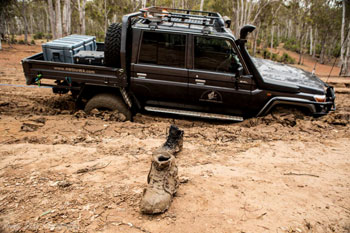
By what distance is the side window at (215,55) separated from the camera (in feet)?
14.6

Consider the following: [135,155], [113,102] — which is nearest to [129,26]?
[113,102]

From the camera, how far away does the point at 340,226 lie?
230 cm

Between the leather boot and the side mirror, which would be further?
the side mirror

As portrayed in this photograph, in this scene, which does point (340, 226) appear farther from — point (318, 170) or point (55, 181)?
point (55, 181)

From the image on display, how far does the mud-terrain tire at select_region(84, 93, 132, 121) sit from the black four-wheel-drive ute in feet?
0.06

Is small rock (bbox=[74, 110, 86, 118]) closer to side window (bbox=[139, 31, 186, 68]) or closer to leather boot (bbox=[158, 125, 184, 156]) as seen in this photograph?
side window (bbox=[139, 31, 186, 68])

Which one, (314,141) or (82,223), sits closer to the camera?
(82,223)

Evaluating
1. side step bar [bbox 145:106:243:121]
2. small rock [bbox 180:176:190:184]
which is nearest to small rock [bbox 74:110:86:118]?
side step bar [bbox 145:106:243:121]

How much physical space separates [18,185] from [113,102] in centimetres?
248

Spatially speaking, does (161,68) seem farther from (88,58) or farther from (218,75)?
(88,58)

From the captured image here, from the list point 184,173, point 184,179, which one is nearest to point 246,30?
point 184,173

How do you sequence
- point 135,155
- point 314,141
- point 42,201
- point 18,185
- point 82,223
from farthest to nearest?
1. point 314,141
2. point 135,155
3. point 18,185
4. point 42,201
5. point 82,223

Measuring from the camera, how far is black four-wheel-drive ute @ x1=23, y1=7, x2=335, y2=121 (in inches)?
176

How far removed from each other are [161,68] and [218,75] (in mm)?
1075
